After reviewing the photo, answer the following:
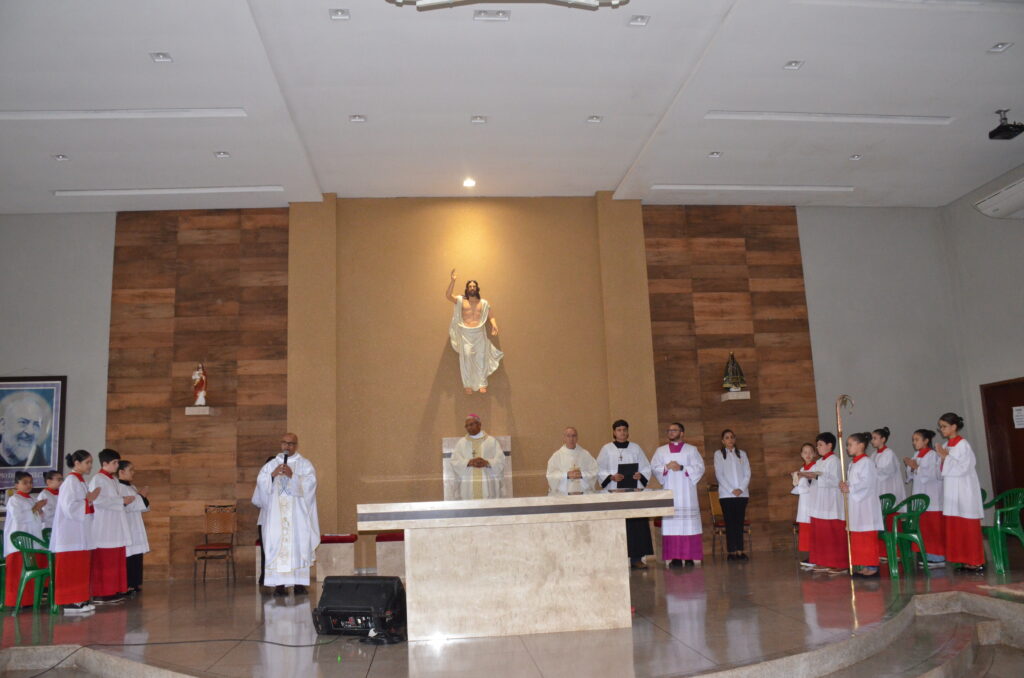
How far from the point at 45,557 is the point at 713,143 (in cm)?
806

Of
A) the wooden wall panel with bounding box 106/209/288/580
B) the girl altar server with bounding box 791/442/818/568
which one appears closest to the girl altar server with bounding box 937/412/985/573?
the girl altar server with bounding box 791/442/818/568

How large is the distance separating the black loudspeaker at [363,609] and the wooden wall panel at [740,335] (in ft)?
19.2

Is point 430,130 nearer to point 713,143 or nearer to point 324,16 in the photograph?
point 324,16

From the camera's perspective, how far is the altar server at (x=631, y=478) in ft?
31.1

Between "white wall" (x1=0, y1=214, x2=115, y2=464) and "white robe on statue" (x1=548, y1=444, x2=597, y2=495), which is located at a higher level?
"white wall" (x1=0, y1=214, x2=115, y2=464)

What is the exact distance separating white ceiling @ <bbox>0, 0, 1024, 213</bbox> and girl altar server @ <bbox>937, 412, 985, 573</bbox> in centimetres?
335

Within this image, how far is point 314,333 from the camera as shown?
34.3ft

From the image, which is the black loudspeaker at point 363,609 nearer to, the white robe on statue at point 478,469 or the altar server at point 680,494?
the white robe on statue at point 478,469

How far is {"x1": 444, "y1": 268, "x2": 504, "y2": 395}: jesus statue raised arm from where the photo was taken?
1050cm

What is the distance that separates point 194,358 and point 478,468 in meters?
4.11

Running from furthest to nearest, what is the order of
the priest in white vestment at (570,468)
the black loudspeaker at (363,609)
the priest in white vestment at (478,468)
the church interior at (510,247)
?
the priest in white vestment at (478,468) → the priest in white vestment at (570,468) → the church interior at (510,247) → the black loudspeaker at (363,609)

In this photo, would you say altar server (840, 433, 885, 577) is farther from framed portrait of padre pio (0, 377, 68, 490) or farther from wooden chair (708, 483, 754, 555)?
framed portrait of padre pio (0, 377, 68, 490)

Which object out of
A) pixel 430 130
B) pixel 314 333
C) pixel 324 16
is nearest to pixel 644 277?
pixel 430 130

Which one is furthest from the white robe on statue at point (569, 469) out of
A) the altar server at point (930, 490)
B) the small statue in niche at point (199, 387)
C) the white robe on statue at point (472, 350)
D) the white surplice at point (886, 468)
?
the small statue in niche at point (199, 387)
